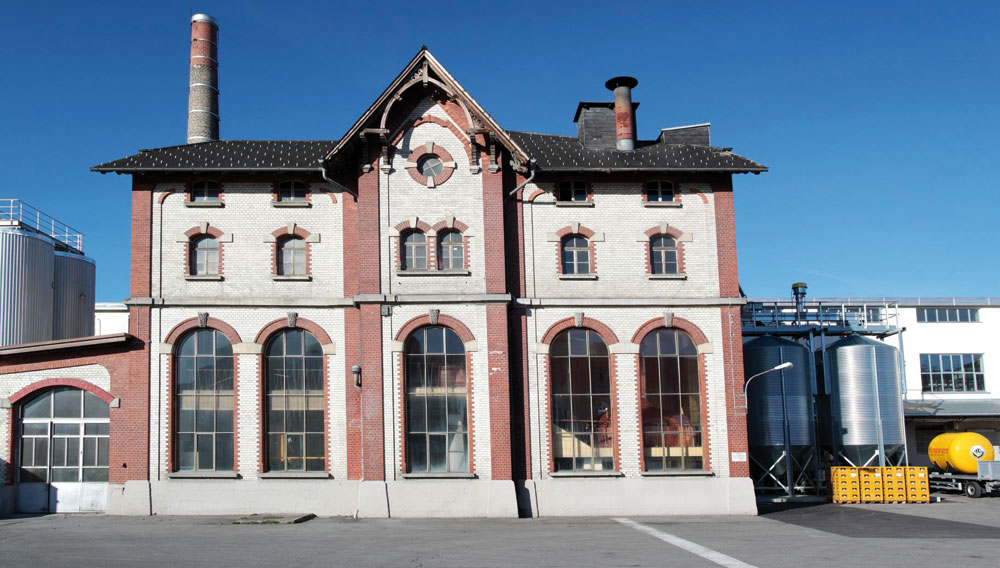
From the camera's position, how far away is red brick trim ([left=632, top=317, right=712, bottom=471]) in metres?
26.4

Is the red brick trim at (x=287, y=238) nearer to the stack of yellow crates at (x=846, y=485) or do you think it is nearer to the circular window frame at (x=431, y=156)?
the circular window frame at (x=431, y=156)

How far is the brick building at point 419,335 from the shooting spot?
25281 mm

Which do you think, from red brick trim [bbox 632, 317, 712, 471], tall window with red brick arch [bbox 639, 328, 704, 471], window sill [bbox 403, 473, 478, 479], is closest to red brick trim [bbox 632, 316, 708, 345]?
red brick trim [bbox 632, 317, 712, 471]

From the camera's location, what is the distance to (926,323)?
46.8 m

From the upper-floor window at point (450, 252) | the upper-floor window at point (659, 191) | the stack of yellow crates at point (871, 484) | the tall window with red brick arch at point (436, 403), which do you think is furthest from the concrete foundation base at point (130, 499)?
the stack of yellow crates at point (871, 484)

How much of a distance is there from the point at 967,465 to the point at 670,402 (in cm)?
1460

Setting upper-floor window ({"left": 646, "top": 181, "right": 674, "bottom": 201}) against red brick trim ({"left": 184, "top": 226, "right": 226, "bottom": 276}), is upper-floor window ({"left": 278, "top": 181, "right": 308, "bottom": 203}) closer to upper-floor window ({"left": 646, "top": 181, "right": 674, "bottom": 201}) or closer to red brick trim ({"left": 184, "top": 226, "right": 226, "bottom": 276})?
red brick trim ({"left": 184, "top": 226, "right": 226, "bottom": 276})

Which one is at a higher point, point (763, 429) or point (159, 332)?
point (159, 332)

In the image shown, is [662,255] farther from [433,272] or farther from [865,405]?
[865,405]

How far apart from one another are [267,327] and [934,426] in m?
33.2

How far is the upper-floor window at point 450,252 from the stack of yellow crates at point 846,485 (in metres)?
14.6

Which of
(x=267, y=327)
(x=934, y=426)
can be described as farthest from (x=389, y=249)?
(x=934, y=426)

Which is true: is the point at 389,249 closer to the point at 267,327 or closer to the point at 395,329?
the point at 395,329

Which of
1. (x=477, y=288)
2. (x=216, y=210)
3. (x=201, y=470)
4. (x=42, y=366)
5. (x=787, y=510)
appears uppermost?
(x=216, y=210)
